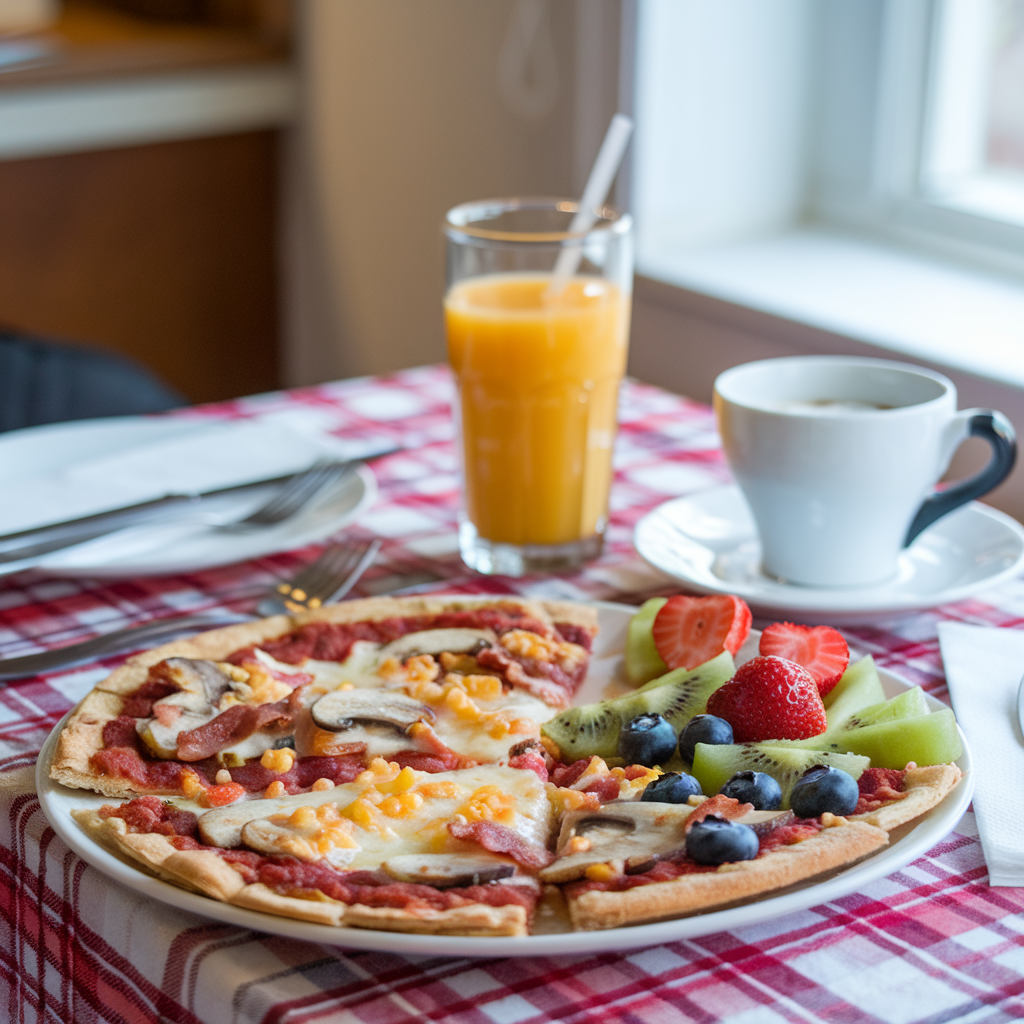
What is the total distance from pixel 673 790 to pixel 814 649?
184 millimetres

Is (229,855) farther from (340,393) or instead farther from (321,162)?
(321,162)

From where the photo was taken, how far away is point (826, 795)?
0.66m

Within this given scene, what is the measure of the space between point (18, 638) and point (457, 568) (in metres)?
0.35

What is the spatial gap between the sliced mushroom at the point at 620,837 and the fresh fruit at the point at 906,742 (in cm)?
11

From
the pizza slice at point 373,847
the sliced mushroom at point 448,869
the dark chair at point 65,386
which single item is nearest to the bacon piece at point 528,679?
the pizza slice at point 373,847

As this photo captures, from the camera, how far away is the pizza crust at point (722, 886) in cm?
59

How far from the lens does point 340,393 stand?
161 centimetres

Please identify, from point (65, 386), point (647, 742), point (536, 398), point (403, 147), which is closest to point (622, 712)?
point (647, 742)

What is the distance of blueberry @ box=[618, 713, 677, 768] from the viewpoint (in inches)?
29.2

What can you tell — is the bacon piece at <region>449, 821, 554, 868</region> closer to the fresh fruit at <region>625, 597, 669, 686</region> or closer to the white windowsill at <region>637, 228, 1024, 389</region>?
the fresh fruit at <region>625, 597, 669, 686</region>

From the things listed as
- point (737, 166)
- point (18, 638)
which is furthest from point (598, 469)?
point (737, 166)

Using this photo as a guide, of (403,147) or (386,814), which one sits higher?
(403,147)

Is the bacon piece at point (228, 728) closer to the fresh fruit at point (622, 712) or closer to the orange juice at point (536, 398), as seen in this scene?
the fresh fruit at point (622, 712)

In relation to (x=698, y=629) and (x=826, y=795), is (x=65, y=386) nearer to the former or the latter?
(x=698, y=629)
